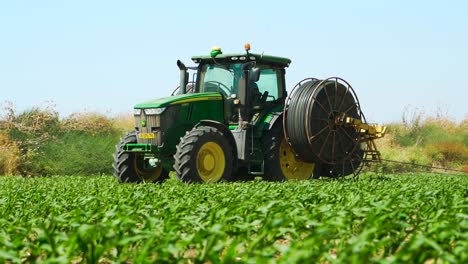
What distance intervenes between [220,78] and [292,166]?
205 centimetres

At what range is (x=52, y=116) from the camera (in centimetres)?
1909

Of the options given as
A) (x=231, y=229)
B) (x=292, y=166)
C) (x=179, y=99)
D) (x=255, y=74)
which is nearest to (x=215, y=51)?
(x=255, y=74)

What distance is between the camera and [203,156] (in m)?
10.9

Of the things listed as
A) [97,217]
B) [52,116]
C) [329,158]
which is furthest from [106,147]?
[97,217]

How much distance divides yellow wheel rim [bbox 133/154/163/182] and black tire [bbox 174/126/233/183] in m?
1.43

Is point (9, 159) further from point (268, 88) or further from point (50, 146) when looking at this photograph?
point (268, 88)

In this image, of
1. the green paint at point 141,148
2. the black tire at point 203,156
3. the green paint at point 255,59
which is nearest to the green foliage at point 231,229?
the black tire at point 203,156

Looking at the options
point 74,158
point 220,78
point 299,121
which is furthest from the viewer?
point 74,158

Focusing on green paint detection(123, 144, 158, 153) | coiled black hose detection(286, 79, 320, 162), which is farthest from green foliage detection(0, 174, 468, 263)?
coiled black hose detection(286, 79, 320, 162)

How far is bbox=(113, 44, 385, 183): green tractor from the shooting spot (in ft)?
36.4

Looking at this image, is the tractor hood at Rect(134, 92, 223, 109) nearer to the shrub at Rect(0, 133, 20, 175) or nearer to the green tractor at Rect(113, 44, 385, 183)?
the green tractor at Rect(113, 44, 385, 183)

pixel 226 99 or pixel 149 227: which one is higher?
pixel 226 99

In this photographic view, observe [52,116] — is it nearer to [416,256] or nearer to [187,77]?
[187,77]

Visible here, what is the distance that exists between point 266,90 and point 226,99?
2.86 feet
